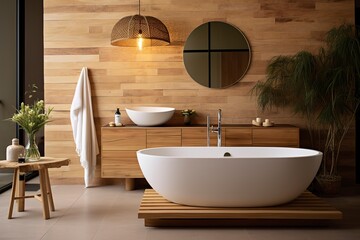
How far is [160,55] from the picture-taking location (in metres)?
5.09

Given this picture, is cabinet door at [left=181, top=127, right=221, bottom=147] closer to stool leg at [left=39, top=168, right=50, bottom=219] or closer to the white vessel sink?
the white vessel sink

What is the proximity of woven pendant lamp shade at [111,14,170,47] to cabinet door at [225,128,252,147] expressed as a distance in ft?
4.22

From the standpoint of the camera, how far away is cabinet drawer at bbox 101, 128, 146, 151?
4637 millimetres

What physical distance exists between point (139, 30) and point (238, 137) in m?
1.63

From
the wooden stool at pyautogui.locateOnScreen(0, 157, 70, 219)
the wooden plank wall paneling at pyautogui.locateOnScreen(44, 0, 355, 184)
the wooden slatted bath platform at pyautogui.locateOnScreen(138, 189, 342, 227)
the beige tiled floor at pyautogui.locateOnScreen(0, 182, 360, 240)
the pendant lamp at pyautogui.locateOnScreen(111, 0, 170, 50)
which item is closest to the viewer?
the beige tiled floor at pyautogui.locateOnScreen(0, 182, 360, 240)

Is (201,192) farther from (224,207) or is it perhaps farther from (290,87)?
(290,87)

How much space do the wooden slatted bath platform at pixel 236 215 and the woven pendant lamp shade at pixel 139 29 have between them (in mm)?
1974

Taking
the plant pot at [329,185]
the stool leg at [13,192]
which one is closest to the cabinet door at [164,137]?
the stool leg at [13,192]

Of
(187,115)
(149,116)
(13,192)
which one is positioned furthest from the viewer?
(187,115)

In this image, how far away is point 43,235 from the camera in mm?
3129

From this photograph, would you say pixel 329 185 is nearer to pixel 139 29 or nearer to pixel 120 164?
pixel 120 164

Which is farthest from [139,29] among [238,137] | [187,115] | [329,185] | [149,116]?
[329,185]

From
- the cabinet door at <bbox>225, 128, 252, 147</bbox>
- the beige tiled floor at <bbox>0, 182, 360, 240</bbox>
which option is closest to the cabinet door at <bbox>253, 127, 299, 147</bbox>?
the cabinet door at <bbox>225, 128, 252, 147</bbox>


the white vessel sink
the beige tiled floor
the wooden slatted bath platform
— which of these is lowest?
the beige tiled floor
